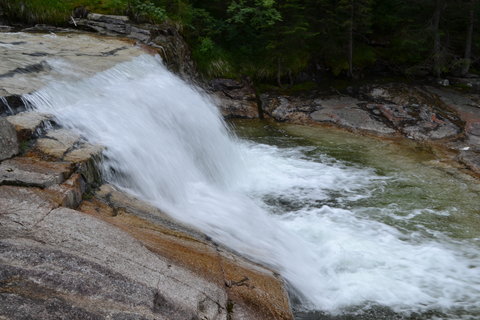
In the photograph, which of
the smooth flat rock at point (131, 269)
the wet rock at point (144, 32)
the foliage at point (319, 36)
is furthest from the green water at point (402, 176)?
the smooth flat rock at point (131, 269)

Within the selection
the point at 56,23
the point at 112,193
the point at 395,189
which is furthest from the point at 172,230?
the point at 56,23

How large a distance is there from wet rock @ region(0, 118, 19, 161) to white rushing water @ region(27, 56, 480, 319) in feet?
3.50

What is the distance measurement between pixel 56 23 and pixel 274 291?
10.5m

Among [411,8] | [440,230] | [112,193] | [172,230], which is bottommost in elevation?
[440,230]

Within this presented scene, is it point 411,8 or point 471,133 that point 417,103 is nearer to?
point 471,133

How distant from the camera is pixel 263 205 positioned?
740 centimetres

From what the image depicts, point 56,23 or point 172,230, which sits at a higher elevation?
point 56,23

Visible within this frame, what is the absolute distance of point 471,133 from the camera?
36.2ft

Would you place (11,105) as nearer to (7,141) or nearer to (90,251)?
(7,141)

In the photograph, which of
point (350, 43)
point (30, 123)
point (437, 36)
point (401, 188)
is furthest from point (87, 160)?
point (437, 36)

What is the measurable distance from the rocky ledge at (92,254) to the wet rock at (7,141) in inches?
0.5

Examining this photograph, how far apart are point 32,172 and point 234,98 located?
10.1 m

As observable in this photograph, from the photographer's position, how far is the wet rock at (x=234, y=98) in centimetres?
1316

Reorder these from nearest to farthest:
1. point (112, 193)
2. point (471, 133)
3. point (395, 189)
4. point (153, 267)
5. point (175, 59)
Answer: point (153, 267) < point (112, 193) < point (395, 189) < point (471, 133) < point (175, 59)
